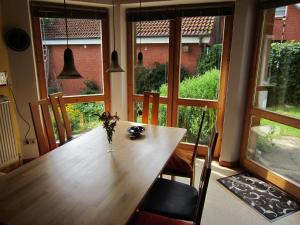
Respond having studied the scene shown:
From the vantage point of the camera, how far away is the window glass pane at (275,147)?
8.47 ft

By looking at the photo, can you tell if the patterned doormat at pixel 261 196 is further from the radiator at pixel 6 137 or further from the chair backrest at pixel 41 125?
the radiator at pixel 6 137

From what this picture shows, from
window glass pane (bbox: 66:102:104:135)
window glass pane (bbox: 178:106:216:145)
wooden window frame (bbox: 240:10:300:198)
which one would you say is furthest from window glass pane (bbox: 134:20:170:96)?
wooden window frame (bbox: 240:10:300:198)

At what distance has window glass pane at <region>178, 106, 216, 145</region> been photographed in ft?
11.4

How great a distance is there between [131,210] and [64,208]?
1.22 ft

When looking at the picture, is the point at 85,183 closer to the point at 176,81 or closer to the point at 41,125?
the point at 41,125

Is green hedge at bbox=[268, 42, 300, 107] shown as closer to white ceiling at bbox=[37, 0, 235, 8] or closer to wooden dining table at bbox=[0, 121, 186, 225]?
white ceiling at bbox=[37, 0, 235, 8]

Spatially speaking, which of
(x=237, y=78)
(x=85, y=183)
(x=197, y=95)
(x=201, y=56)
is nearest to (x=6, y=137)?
(x=85, y=183)

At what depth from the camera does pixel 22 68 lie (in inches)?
119

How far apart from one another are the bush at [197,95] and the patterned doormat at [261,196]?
860 millimetres

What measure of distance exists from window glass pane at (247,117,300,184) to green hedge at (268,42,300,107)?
0.31 meters

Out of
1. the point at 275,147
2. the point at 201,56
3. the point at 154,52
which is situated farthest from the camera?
the point at 154,52

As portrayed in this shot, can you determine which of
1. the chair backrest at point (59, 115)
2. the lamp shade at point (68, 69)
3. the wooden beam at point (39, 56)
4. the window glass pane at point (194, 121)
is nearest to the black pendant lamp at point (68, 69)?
the lamp shade at point (68, 69)

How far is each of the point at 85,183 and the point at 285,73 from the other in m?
2.52

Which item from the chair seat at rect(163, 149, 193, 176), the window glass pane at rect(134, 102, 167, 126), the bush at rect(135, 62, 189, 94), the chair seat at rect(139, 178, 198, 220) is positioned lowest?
the chair seat at rect(139, 178, 198, 220)
